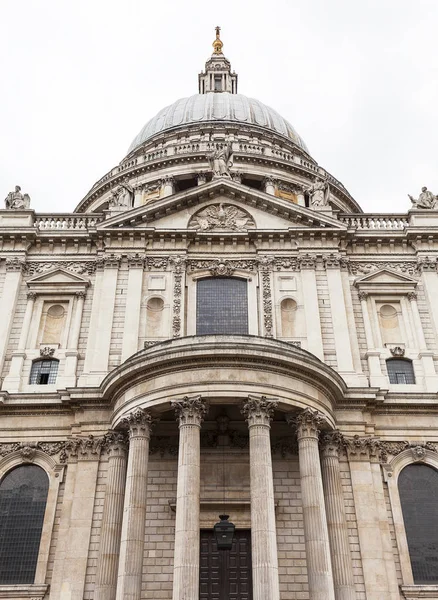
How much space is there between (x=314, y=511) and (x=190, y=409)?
517cm

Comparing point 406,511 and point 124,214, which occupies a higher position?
point 124,214

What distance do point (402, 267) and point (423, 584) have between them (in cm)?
1371

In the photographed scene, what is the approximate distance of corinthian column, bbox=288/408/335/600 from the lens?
797 inches

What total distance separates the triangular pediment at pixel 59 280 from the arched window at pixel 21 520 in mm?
8331

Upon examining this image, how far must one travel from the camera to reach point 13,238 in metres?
30.9

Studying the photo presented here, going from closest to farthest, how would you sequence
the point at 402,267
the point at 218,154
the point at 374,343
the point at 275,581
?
the point at 275,581 → the point at 374,343 → the point at 402,267 → the point at 218,154

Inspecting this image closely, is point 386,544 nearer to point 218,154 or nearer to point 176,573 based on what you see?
point 176,573

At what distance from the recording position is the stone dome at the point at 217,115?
52188mm

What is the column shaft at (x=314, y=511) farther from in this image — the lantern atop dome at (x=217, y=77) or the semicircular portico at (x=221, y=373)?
the lantern atop dome at (x=217, y=77)

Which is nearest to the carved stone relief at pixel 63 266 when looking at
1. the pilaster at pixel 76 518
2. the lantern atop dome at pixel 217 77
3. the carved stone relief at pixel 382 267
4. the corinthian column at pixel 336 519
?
the pilaster at pixel 76 518

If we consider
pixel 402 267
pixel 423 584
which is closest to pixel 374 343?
pixel 402 267

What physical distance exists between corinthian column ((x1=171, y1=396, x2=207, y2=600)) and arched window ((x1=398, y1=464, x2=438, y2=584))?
867 centimetres

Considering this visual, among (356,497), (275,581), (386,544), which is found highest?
(356,497)

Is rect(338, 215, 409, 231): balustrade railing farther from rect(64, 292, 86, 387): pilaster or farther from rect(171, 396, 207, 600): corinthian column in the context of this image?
rect(171, 396, 207, 600): corinthian column
